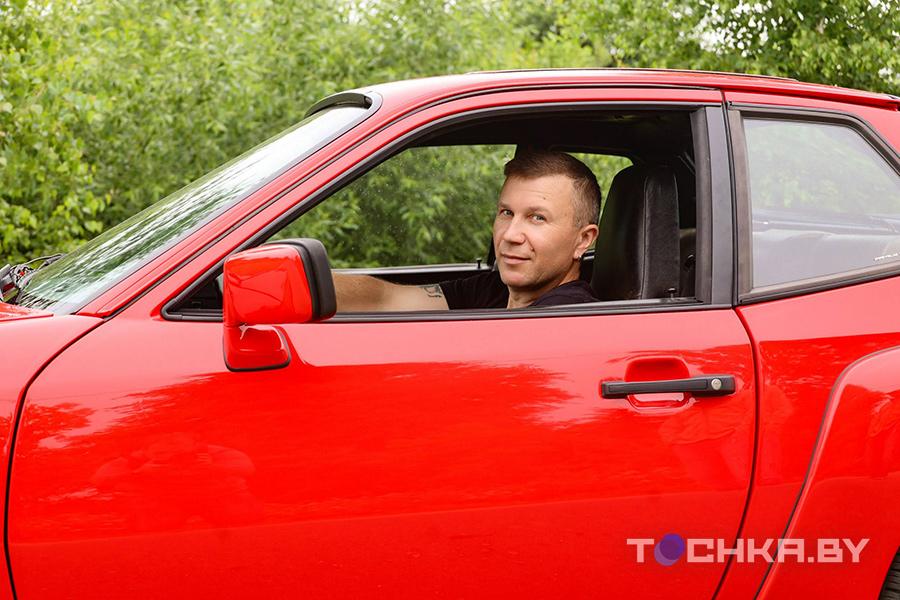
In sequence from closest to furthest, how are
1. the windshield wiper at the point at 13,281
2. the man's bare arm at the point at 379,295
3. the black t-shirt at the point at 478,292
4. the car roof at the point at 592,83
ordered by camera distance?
the car roof at the point at 592,83 < the windshield wiper at the point at 13,281 < the man's bare arm at the point at 379,295 < the black t-shirt at the point at 478,292

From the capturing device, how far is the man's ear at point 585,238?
316 cm

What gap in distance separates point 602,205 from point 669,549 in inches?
74.4

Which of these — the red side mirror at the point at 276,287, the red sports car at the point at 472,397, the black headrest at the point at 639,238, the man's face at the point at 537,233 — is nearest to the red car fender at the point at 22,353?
the red sports car at the point at 472,397

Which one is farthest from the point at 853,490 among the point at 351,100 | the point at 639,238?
the point at 351,100

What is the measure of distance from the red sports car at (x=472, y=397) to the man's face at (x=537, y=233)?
35 centimetres

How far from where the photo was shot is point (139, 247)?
2553 millimetres

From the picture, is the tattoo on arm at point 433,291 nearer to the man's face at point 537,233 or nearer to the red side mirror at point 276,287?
the man's face at point 537,233

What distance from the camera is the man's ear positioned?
10.4ft

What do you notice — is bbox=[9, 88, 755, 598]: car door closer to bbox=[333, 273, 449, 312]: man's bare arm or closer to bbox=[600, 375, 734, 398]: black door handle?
bbox=[600, 375, 734, 398]: black door handle

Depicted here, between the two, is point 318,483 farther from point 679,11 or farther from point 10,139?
point 679,11

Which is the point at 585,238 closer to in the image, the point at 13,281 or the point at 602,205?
the point at 602,205

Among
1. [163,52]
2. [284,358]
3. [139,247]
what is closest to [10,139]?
[163,52]

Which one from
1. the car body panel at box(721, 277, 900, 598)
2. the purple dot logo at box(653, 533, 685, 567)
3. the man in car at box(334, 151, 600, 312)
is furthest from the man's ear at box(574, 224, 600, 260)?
the purple dot logo at box(653, 533, 685, 567)

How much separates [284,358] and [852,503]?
4.29 ft
